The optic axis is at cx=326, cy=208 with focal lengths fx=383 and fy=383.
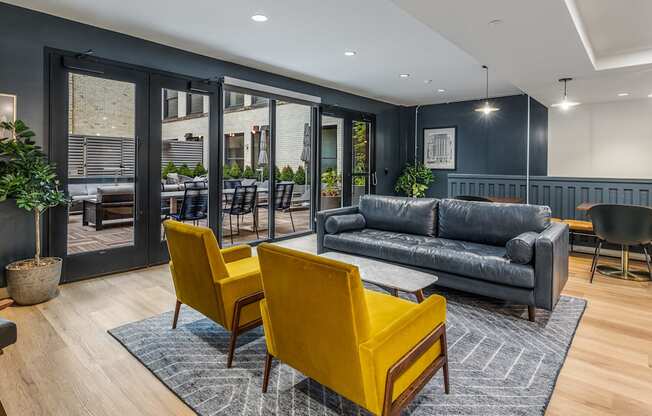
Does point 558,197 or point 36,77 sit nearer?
point 36,77

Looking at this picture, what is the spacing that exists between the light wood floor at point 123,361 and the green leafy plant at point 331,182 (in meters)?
3.90

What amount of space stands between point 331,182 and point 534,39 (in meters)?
4.35

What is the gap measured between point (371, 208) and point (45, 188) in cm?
336

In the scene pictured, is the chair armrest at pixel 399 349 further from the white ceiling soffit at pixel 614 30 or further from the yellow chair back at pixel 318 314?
the white ceiling soffit at pixel 614 30

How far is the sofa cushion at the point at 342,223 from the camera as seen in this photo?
14.4ft

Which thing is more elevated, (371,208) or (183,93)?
(183,93)

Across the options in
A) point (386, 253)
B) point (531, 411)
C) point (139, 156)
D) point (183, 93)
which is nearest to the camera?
point (531, 411)

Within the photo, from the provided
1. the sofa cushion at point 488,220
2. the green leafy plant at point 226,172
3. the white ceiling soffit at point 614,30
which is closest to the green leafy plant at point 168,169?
the green leafy plant at point 226,172

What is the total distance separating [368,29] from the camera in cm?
406

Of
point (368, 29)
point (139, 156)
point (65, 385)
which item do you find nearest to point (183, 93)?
point (139, 156)

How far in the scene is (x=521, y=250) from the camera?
9.78 feet

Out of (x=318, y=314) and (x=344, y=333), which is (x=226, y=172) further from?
(x=344, y=333)

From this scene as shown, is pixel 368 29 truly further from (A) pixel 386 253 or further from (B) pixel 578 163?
(B) pixel 578 163

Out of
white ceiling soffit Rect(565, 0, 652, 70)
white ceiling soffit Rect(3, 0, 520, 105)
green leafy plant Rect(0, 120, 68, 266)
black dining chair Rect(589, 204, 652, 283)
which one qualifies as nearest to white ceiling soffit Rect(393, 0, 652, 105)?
white ceiling soffit Rect(565, 0, 652, 70)
